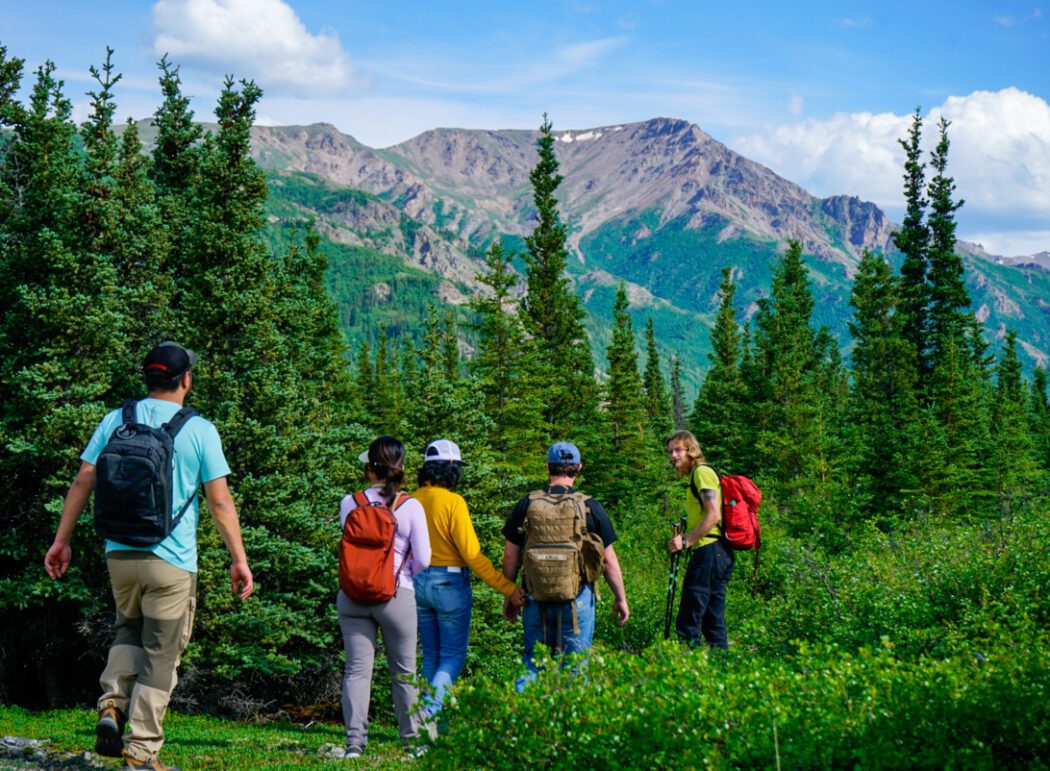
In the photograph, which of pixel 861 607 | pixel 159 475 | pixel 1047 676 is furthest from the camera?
pixel 861 607

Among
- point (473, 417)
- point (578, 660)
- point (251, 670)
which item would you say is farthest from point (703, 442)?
point (578, 660)

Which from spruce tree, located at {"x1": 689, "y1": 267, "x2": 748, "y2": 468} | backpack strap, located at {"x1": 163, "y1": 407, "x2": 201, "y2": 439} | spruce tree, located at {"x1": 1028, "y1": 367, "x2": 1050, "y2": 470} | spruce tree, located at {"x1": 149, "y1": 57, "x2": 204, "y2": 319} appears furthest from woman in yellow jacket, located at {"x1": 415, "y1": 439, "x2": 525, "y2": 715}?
spruce tree, located at {"x1": 1028, "y1": 367, "x2": 1050, "y2": 470}

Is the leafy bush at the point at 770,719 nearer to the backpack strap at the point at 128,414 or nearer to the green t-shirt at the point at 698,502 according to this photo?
the backpack strap at the point at 128,414

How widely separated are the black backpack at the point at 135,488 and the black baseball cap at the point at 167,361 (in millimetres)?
437

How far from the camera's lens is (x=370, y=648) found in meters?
7.16

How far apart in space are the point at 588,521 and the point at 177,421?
3.28 metres

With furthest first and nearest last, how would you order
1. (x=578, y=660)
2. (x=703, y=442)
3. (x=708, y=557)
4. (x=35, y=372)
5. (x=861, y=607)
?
(x=703, y=442) < (x=35, y=372) < (x=861, y=607) < (x=708, y=557) < (x=578, y=660)

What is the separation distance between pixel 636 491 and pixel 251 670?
28381 millimetres

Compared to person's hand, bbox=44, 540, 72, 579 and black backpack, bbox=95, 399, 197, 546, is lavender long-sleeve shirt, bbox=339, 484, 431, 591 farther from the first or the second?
person's hand, bbox=44, 540, 72, 579

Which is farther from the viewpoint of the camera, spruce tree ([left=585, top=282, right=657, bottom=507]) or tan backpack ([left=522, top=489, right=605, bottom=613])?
spruce tree ([left=585, top=282, right=657, bottom=507])

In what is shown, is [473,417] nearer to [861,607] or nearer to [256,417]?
[256,417]

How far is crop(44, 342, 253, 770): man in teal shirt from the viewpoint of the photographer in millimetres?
5395

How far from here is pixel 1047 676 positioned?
3826 millimetres

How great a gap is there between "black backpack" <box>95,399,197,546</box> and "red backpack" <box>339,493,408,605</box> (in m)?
1.76
